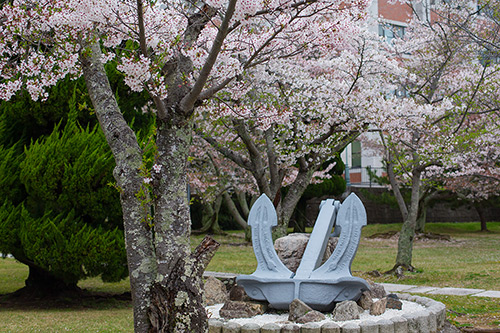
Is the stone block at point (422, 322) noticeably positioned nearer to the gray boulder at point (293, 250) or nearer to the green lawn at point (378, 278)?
the green lawn at point (378, 278)

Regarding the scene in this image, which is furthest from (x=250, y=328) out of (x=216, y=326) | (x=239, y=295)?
(x=239, y=295)

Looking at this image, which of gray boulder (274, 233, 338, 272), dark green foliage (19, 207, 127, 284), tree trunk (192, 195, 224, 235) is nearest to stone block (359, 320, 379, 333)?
gray boulder (274, 233, 338, 272)

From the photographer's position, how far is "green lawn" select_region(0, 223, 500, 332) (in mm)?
7262

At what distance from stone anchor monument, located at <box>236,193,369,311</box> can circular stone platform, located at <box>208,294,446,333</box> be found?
452 millimetres

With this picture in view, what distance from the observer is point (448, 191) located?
23.3m

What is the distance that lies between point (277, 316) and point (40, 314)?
373 cm

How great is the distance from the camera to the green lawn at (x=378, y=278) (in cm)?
726

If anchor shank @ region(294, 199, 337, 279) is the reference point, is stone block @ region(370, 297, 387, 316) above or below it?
below

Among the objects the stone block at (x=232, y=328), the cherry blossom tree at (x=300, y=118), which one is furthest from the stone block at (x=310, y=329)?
the cherry blossom tree at (x=300, y=118)

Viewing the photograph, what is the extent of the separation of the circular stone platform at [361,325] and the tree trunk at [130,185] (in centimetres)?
212

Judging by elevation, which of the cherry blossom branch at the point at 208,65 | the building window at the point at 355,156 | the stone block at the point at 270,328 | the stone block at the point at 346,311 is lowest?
the stone block at the point at 270,328

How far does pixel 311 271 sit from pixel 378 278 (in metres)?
5.39

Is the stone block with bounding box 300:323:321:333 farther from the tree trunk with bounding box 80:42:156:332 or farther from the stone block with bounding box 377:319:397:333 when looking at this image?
the tree trunk with bounding box 80:42:156:332

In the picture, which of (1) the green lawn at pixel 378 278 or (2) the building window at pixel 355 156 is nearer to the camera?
(1) the green lawn at pixel 378 278
